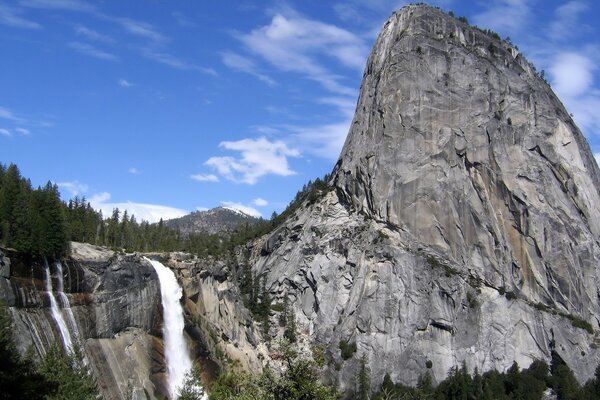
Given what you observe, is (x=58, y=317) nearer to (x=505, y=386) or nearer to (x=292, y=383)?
(x=292, y=383)

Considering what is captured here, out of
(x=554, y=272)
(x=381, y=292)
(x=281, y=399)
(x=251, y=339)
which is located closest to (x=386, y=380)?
(x=381, y=292)

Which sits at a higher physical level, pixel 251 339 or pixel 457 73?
pixel 457 73

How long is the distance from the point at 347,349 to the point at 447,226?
28563 millimetres

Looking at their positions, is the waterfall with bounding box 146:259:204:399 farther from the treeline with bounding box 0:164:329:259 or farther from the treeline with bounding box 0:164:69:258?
the treeline with bounding box 0:164:69:258

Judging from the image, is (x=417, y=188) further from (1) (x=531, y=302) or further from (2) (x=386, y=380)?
(2) (x=386, y=380)

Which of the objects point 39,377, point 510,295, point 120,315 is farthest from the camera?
point 510,295

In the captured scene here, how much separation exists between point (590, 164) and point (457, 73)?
111ft

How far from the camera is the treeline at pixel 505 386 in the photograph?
95.1 metres

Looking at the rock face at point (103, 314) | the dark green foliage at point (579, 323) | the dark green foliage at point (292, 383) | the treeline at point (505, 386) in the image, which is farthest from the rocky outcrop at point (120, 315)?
the dark green foliage at point (579, 323)

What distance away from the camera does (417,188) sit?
11344cm

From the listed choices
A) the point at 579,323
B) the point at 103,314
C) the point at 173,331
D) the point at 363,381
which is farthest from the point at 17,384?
the point at 579,323

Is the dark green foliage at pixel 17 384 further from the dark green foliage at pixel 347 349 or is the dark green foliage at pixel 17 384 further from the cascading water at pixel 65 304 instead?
the dark green foliage at pixel 347 349

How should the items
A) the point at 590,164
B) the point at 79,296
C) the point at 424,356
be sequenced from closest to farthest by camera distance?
the point at 79,296, the point at 424,356, the point at 590,164

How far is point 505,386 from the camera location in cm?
9931
